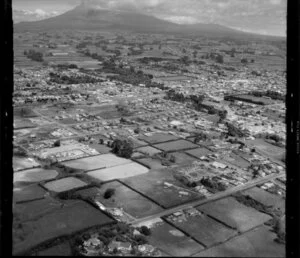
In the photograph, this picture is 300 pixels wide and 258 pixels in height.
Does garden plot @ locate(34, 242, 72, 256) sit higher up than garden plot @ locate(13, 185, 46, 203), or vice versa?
garden plot @ locate(34, 242, 72, 256)

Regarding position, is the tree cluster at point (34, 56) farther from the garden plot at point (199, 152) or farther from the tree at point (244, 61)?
the garden plot at point (199, 152)

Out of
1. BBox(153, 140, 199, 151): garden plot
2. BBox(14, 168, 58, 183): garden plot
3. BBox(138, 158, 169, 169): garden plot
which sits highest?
BBox(153, 140, 199, 151): garden plot

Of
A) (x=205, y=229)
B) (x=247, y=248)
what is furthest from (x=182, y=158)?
(x=247, y=248)

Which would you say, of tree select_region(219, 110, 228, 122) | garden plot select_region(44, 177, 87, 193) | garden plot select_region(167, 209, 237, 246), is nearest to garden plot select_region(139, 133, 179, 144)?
tree select_region(219, 110, 228, 122)

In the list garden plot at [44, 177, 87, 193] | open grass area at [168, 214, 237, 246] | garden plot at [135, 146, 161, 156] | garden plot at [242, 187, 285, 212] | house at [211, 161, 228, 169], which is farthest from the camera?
garden plot at [135, 146, 161, 156]

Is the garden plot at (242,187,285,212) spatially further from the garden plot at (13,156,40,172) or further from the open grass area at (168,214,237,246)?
the garden plot at (13,156,40,172)

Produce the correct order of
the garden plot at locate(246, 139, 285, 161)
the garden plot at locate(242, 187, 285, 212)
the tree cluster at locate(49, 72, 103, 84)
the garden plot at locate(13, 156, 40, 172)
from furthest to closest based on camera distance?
1. the tree cluster at locate(49, 72, 103, 84)
2. the garden plot at locate(246, 139, 285, 161)
3. the garden plot at locate(13, 156, 40, 172)
4. the garden plot at locate(242, 187, 285, 212)
